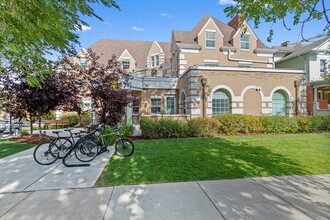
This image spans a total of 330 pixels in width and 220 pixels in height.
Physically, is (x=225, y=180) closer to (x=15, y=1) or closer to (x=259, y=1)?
(x=259, y=1)

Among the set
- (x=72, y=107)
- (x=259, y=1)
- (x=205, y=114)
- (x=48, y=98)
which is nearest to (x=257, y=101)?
(x=205, y=114)

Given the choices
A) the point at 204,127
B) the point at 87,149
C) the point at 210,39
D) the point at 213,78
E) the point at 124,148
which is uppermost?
the point at 210,39

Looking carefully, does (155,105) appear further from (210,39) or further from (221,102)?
(210,39)

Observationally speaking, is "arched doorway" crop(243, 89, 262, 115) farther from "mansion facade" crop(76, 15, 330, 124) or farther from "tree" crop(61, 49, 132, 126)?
"tree" crop(61, 49, 132, 126)

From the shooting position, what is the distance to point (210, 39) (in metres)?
19.3

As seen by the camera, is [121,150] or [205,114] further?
[205,114]

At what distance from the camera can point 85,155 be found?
6387 millimetres

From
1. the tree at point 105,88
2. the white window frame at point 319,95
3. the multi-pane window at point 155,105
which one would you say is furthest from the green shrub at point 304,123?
the white window frame at point 319,95

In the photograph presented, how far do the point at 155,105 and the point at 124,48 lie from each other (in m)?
16.7

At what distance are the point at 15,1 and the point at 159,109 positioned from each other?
16565 millimetres

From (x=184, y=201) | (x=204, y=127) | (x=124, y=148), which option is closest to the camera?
(x=184, y=201)

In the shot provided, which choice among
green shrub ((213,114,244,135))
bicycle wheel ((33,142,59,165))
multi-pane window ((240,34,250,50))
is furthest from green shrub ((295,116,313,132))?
bicycle wheel ((33,142,59,165))

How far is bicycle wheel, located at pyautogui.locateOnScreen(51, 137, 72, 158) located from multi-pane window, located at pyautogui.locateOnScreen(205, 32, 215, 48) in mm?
17016

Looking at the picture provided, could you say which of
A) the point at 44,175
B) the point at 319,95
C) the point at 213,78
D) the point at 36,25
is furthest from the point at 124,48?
the point at 36,25
